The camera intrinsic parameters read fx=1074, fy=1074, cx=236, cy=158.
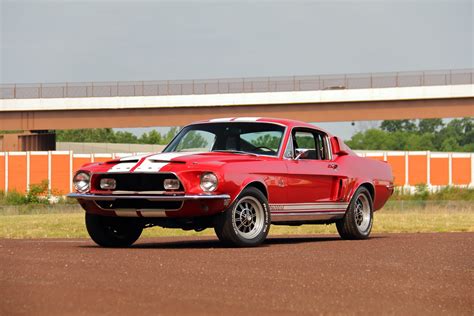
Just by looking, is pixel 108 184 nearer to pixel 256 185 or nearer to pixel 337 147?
pixel 256 185

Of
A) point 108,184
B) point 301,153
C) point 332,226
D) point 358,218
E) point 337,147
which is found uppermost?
point 337,147

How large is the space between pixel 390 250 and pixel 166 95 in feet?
189

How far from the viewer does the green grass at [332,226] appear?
86.0 ft

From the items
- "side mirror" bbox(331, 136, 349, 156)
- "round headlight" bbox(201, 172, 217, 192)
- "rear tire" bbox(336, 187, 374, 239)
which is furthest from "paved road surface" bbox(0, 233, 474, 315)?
"side mirror" bbox(331, 136, 349, 156)

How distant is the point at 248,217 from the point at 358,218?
3.53m

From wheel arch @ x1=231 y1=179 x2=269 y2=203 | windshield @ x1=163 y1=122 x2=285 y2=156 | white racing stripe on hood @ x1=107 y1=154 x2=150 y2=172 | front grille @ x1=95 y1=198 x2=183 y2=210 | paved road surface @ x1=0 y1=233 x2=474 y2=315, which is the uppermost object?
windshield @ x1=163 y1=122 x2=285 y2=156

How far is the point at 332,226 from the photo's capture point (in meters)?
28.0

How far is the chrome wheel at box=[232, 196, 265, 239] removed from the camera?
44.7 feet

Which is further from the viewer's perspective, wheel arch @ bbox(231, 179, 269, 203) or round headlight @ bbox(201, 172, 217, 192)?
wheel arch @ bbox(231, 179, 269, 203)

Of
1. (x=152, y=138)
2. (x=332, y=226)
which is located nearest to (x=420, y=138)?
(x=152, y=138)

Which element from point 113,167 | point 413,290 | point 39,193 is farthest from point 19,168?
point 413,290

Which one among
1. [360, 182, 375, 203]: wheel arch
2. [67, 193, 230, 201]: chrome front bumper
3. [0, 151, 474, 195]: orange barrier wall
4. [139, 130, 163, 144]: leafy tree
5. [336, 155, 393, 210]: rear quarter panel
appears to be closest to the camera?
[67, 193, 230, 201]: chrome front bumper

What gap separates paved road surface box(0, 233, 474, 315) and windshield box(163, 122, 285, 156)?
231 centimetres

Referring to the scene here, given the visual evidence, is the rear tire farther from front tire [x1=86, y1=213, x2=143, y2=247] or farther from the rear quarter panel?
front tire [x1=86, y1=213, x2=143, y2=247]
